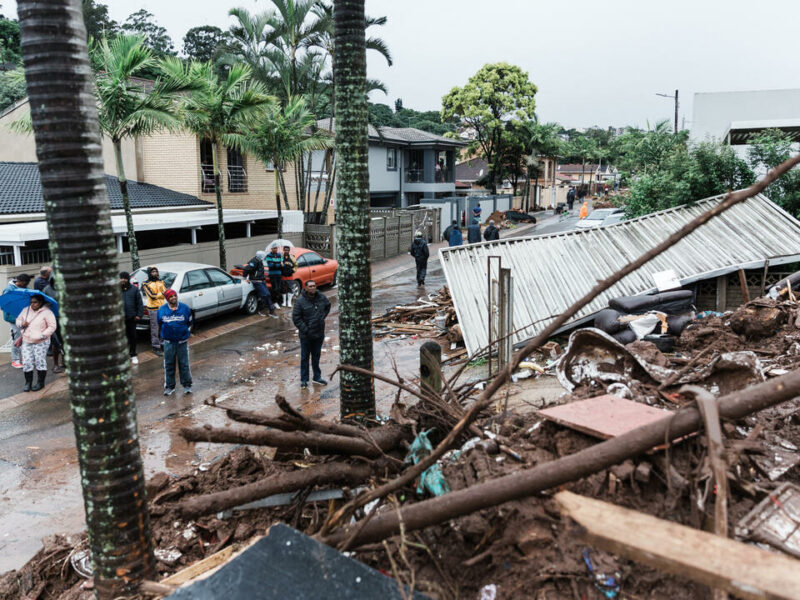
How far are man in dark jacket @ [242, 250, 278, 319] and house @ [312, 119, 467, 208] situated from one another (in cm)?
2285

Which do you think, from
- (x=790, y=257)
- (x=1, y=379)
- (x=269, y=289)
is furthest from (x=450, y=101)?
(x=1, y=379)

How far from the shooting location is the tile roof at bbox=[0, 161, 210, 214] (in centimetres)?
1716

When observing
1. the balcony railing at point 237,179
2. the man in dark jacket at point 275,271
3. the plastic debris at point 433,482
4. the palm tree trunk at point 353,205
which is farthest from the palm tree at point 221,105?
the plastic debris at point 433,482

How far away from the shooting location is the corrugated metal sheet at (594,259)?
12039 millimetres

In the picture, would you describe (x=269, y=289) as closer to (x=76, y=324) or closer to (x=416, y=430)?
(x=416, y=430)

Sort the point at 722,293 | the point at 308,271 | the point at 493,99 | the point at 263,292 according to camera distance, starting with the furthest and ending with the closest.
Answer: the point at 493,99 < the point at 308,271 < the point at 263,292 < the point at 722,293

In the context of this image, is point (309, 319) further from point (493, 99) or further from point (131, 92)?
point (493, 99)

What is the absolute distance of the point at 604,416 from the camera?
14.9ft

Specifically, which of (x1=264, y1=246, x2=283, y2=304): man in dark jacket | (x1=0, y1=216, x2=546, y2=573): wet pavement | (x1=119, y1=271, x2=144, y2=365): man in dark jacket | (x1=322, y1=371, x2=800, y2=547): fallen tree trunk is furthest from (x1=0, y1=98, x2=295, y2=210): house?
(x1=322, y1=371, x2=800, y2=547): fallen tree trunk

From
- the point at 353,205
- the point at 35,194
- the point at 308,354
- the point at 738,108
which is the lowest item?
the point at 308,354

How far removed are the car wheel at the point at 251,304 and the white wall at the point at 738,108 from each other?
2166 cm

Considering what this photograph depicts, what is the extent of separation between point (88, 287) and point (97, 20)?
170ft

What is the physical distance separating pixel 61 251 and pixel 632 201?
18.0 meters

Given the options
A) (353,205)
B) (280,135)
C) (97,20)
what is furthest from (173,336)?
(97,20)
